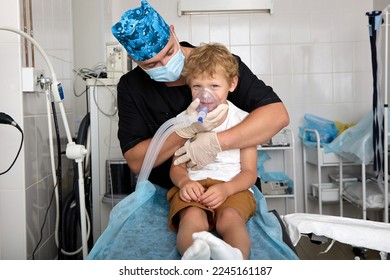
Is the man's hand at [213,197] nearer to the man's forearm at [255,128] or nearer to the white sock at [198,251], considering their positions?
the man's forearm at [255,128]

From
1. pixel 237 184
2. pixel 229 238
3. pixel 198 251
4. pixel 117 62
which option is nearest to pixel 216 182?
pixel 237 184

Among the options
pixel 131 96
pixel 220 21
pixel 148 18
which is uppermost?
pixel 220 21

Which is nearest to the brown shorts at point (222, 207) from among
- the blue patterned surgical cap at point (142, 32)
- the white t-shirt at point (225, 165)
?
the white t-shirt at point (225, 165)

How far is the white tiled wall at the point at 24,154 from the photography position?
64.2 inches

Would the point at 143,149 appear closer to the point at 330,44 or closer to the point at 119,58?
the point at 119,58

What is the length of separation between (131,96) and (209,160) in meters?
0.38

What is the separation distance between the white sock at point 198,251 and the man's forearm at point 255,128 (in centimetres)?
51

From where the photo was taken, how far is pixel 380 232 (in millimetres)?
1432

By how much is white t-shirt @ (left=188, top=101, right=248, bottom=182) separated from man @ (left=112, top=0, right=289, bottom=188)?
3 cm

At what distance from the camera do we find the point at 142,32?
4.30 ft

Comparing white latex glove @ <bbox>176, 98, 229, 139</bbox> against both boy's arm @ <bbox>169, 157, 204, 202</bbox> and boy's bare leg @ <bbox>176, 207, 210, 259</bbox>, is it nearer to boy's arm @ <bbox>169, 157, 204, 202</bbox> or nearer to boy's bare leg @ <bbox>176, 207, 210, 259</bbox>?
boy's arm @ <bbox>169, 157, 204, 202</bbox>

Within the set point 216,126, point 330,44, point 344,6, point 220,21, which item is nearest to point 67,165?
point 216,126

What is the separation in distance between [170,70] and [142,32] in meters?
0.18
